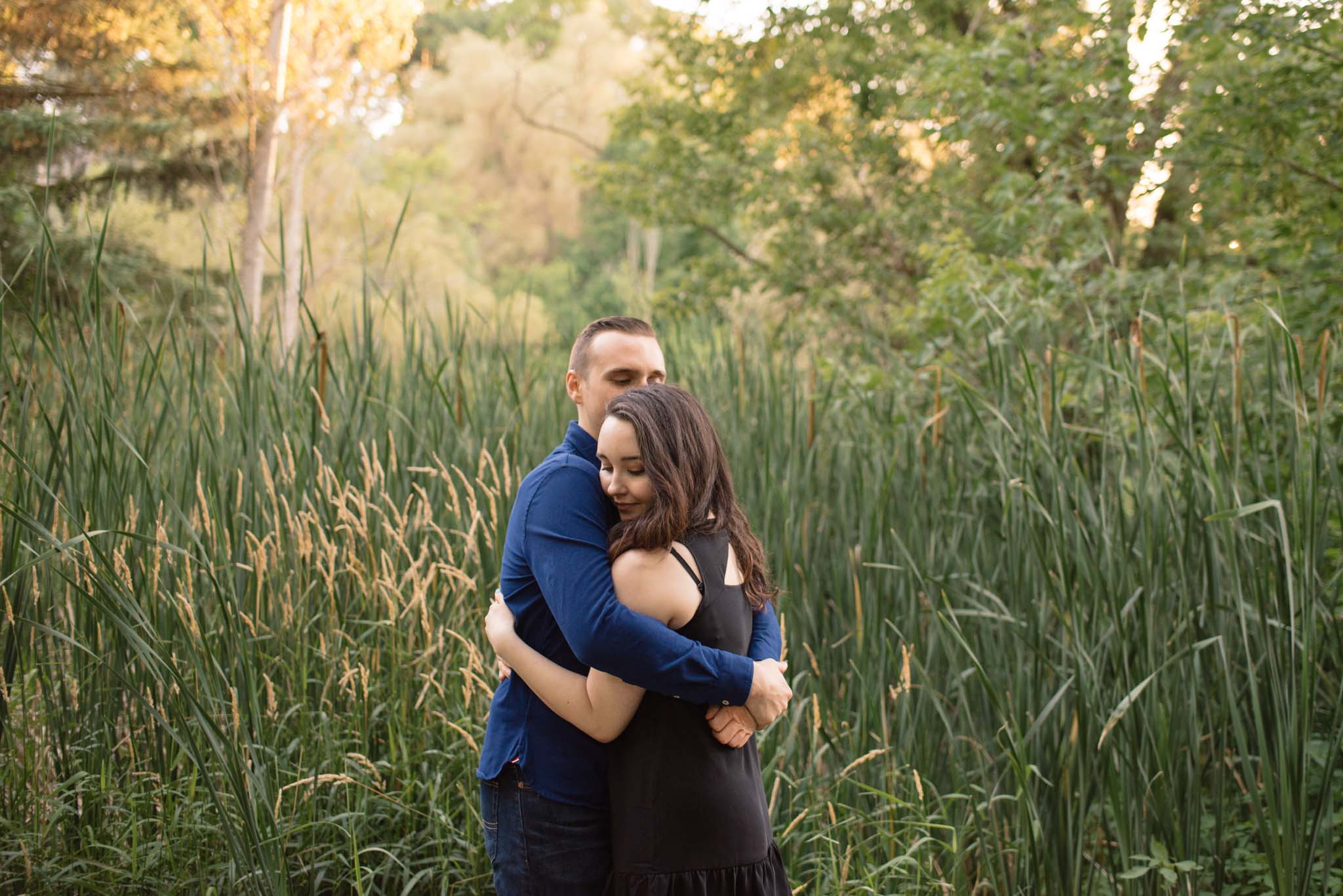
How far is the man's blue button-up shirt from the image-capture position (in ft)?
4.70

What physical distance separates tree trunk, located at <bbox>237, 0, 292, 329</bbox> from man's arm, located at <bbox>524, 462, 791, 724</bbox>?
31.6ft

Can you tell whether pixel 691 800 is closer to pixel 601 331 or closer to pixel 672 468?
pixel 672 468

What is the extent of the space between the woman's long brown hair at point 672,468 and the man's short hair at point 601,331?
20cm

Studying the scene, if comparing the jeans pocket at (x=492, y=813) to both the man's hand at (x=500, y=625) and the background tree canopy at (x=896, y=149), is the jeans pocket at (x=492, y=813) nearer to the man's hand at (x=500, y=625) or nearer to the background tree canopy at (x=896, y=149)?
the man's hand at (x=500, y=625)

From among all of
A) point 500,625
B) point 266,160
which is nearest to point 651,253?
point 266,160

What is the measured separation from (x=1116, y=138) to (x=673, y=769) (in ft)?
14.8

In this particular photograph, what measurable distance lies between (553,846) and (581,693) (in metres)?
0.25

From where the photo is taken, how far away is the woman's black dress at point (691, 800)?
149cm

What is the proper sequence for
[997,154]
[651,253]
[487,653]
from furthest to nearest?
[651,253], [997,154], [487,653]

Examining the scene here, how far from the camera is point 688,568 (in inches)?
59.4

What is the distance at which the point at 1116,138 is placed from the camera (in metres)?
4.93

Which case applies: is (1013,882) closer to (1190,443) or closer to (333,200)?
(1190,443)

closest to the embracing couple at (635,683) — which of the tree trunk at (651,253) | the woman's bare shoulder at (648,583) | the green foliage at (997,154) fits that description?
the woman's bare shoulder at (648,583)

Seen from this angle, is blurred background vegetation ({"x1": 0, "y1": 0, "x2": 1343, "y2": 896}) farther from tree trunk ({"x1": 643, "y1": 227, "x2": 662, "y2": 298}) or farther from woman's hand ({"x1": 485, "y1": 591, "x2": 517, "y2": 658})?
tree trunk ({"x1": 643, "y1": 227, "x2": 662, "y2": 298})
